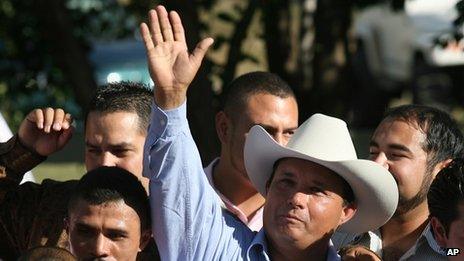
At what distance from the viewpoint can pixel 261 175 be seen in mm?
5055

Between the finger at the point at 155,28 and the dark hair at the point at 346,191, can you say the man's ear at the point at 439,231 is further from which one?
the finger at the point at 155,28

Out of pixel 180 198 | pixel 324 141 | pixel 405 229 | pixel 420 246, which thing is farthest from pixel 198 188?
pixel 405 229

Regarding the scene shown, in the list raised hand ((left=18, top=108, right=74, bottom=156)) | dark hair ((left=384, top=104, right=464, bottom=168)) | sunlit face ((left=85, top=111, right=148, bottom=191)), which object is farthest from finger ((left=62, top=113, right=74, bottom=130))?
dark hair ((left=384, top=104, right=464, bottom=168))

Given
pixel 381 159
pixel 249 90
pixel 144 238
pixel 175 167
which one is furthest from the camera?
pixel 249 90

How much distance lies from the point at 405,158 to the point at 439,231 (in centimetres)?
82

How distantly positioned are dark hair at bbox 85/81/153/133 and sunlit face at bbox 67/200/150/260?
0.70 metres

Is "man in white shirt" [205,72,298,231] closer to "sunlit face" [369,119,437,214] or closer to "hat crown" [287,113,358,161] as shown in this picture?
"sunlit face" [369,119,437,214]

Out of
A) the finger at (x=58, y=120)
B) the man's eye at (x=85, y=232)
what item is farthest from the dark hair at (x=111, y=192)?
the finger at (x=58, y=120)

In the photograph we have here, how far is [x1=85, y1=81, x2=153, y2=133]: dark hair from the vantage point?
17.9ft

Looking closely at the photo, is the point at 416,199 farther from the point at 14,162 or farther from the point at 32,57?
the point at 32,57

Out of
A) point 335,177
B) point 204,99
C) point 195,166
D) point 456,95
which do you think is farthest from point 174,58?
point 456,95

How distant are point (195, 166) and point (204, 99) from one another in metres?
3.21

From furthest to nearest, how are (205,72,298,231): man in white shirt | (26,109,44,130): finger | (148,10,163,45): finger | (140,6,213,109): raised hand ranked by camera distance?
1. (205,72,298,231): man in white shirt
2. (26,109,44,130): finger
3. (148,10,163,45): finger
4. (140,6,213,109): raised hand

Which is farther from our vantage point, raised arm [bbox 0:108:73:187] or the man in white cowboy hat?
raised arm [bbox 0:108:73:187]
